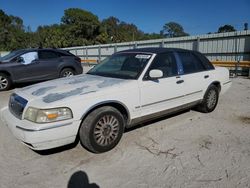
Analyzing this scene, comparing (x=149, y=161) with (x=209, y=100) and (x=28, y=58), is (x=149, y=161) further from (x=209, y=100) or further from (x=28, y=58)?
(x=28, y=58)

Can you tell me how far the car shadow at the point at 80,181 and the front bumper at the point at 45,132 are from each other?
504mm

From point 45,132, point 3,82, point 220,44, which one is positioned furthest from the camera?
point 220,44

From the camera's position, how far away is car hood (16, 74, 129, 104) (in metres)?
3.38

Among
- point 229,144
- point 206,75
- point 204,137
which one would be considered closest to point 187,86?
point 206,75

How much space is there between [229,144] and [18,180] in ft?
10.5

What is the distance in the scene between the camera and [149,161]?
3379mm

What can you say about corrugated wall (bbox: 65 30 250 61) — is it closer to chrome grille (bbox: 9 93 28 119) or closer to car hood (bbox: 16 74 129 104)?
car hood (bbox: 16 74 129 104)

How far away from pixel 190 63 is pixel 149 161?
2.57m

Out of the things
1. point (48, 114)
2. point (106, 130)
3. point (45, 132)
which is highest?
point (48, 114)

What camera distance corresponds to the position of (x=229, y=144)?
3.90 m

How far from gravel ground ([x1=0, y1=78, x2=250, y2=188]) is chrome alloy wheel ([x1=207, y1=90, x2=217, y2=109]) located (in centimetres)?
85

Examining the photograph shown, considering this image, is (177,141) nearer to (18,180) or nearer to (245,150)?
(245,150)

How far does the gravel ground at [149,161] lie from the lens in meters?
2.92

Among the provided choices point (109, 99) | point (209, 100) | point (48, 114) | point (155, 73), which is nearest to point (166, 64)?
point (155, 73)
